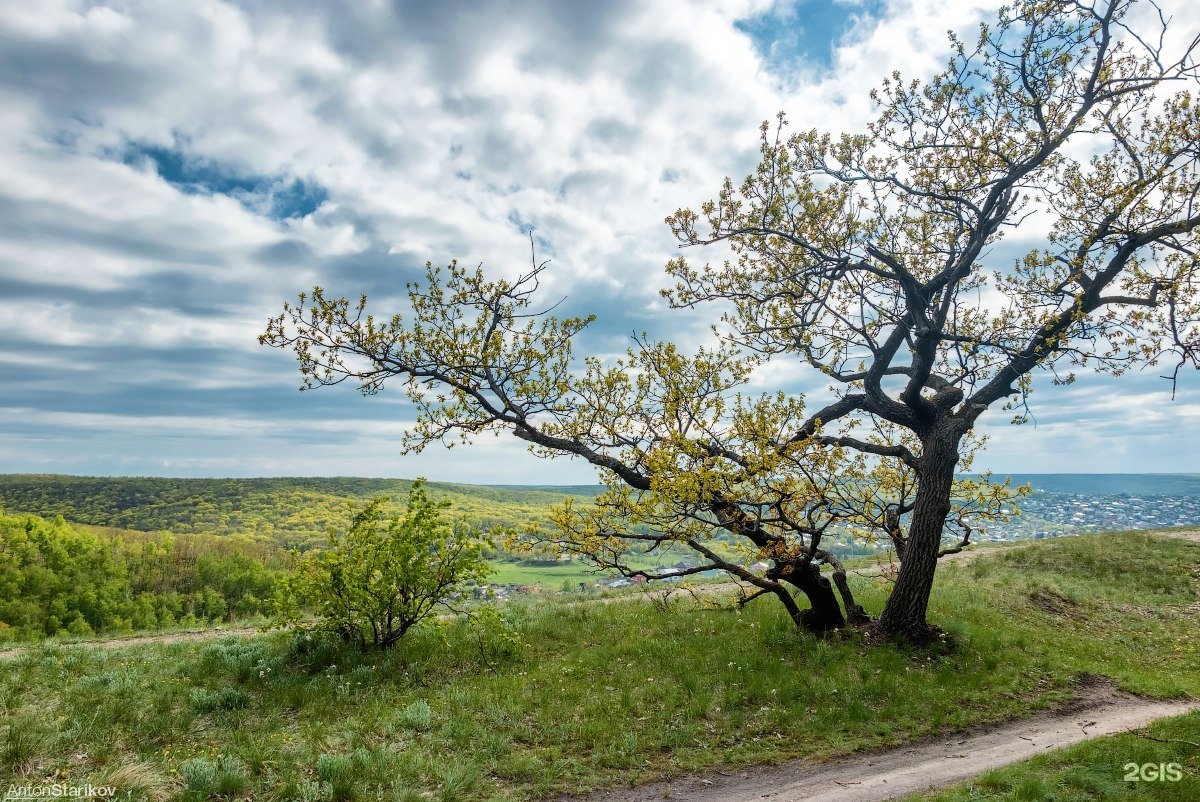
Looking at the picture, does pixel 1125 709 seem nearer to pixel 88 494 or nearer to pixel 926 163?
pixel 926 163

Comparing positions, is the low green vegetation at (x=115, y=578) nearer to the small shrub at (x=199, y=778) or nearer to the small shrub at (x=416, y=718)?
the small shrub at (x=416, y=718)

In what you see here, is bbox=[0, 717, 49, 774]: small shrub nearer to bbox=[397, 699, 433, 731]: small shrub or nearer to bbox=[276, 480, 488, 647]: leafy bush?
bbox=[276, 480, 488, 647]: leafy bush

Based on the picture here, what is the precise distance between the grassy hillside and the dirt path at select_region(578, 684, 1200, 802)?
101740 mm

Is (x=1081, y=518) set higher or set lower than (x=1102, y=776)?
lower

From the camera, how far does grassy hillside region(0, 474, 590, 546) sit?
114938 mm

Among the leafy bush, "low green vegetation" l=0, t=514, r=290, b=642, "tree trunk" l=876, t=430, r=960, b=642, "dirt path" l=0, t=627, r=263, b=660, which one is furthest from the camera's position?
"low green vegetation" l=0, t=514, r=290, b=642

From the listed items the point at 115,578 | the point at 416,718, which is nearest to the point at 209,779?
the point at 416,718

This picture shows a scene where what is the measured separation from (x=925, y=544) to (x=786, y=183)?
30.9ft

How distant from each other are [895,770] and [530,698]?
6289 millimetres

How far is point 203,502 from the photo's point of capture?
12912cm

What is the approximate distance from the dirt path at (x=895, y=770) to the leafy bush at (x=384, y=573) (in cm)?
655

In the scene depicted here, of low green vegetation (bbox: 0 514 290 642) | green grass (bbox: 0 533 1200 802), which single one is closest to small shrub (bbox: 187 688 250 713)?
green grass (bbox: 0 533 1200 802)

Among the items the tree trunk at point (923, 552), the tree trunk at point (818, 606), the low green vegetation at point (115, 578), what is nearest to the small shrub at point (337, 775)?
the tree trunk at point (818, 606)

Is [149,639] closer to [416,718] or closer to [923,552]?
[416,718]
